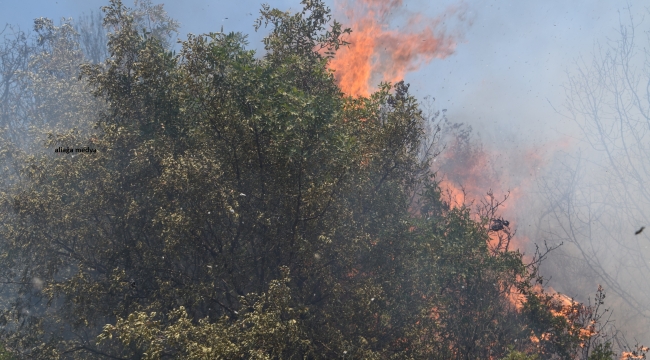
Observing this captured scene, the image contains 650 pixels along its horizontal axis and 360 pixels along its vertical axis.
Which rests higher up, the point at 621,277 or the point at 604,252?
the point at 604,252

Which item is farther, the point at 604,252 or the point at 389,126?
the point at 604,252

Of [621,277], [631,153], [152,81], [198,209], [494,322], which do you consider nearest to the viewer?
[198,209]

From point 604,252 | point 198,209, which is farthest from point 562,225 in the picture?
point 198,209

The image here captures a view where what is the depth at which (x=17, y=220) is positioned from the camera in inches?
550

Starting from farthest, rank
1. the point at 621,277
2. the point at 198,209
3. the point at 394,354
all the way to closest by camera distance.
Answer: the point at 621,277, the point at 394,354, the point at 198,209

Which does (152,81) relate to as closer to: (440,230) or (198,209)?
(198,209)

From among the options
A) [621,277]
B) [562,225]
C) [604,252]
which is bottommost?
[621,277]

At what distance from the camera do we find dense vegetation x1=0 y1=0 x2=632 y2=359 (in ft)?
33.8

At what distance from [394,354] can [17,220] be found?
1423 centimetres

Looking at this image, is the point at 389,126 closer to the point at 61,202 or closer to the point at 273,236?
the point at 273,236

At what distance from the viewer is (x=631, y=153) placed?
36438 mm

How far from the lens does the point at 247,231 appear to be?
12.3m

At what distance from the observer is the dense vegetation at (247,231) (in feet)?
33.8

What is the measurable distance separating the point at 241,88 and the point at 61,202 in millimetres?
7889
